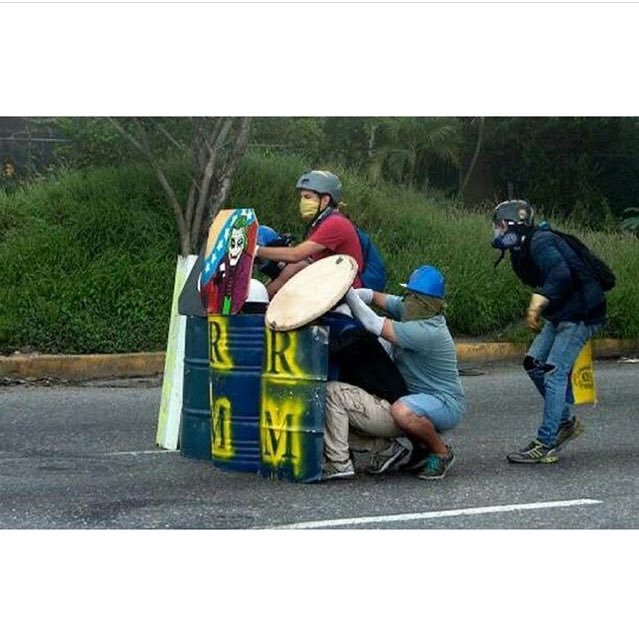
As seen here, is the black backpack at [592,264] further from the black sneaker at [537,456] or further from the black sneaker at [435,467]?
the black sneaker at [435,467]

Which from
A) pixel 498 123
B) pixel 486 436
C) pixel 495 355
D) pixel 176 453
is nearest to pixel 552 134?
pixel 498 123

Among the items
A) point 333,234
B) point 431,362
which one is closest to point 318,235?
point 333,234

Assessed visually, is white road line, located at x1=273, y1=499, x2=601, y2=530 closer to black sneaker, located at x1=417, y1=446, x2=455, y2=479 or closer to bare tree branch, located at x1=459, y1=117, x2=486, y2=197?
black sneaker, located at x1=417, y1=446, x2=455, y2=479

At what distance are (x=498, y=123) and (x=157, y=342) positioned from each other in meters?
8.25

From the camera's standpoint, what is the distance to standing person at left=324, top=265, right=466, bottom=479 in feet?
22.9

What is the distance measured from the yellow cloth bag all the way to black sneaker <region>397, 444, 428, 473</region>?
1.08 metres

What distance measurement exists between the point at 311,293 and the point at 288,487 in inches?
39.8

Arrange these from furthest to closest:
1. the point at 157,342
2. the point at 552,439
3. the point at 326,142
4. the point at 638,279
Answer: the point at 326,142 → the point at 638,279 → the point at 157,342 → the point at 552,439

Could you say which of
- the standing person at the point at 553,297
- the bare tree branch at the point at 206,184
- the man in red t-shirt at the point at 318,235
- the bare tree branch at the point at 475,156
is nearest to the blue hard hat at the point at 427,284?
the man in red t-shirt at the point at 318,235

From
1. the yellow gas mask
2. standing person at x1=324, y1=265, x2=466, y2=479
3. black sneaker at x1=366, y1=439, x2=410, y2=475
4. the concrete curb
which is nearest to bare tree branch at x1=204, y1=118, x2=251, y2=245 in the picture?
the concrete curb

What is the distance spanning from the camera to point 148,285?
13.7 meters

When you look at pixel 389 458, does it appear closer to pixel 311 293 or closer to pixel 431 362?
pixel 431 362

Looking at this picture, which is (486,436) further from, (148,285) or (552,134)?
(552,134)

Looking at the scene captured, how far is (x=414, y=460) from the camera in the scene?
7.36 m
